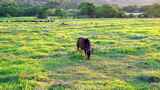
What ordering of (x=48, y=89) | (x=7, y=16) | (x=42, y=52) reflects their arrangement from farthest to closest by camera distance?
(x=7, y=16)
(x=42, y=52)
(x=48, y=89)

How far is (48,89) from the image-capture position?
44.1 ft

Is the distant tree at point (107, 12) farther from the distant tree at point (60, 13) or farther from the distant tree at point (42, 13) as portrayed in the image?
the distant tree at point (42, 13)

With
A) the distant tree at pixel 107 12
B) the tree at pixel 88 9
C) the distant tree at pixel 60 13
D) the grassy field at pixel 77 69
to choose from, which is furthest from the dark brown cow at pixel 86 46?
the distant tree at pixel 60 13

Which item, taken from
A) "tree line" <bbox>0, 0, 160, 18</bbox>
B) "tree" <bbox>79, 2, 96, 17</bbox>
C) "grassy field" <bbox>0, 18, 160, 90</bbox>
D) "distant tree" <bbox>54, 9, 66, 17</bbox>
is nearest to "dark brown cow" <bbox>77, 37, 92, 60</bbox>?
"grassy field" <bbox>0, 18, 160, 90</bbox>

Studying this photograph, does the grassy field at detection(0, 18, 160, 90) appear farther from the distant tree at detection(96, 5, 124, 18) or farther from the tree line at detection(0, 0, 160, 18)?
the distant tree at detection(96, 5, 124, 18)

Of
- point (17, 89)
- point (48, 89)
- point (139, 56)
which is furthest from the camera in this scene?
point (139, 56)

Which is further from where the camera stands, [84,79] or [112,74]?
[112,74]

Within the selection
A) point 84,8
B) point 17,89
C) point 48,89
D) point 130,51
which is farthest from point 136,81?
point 84,8

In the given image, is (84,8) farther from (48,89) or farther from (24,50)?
(48,89)

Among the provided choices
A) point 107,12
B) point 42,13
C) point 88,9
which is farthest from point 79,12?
point 42,13

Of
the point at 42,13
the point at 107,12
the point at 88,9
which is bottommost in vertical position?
the point at 107,12

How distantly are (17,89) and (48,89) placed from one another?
191 centimetres

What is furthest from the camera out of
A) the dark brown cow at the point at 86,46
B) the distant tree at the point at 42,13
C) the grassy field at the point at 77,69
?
the distant tree at the point at 42,13

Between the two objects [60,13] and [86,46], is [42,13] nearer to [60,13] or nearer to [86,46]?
[60,13]
